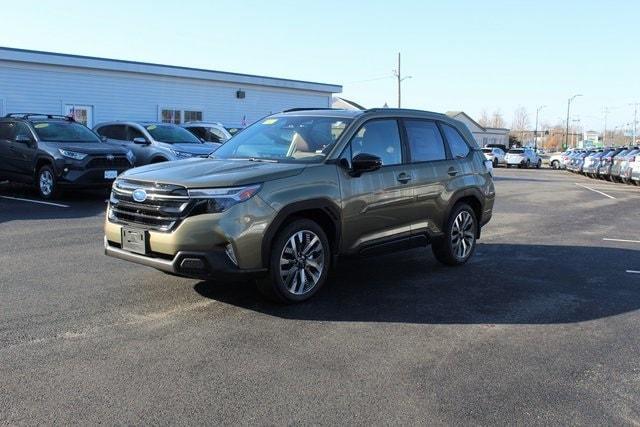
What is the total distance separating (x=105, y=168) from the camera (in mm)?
13047

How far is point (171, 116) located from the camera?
24750 millimetres

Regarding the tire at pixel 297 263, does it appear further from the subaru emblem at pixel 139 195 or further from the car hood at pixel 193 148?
the car hood at pixel 193 148

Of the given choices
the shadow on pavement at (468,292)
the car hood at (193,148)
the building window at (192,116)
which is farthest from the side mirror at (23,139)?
the building window at (192,116)

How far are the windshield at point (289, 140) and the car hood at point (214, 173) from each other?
12.3 inches

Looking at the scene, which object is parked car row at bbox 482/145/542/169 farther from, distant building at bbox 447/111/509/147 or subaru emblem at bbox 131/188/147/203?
distant building at bbox 447/111/509/147

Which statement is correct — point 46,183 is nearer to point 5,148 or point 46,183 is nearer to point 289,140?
point 5,148

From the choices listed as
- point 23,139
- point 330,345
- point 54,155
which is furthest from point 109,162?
point 330,345

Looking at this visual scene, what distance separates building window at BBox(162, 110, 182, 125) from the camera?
2446 centimetres

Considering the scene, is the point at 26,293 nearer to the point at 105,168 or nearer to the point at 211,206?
the point at 211,206

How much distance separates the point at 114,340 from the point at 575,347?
3525mm

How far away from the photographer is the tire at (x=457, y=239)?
729cm

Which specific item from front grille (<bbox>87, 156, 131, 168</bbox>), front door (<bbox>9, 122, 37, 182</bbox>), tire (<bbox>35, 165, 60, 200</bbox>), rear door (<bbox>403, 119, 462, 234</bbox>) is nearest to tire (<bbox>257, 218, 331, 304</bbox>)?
rear door (<bbox>403, 119, 462, 234</bbox>)

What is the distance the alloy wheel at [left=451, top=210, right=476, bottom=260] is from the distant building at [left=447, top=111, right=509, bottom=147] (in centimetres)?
8869

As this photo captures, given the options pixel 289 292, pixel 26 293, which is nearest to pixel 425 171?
pixel 289 292
